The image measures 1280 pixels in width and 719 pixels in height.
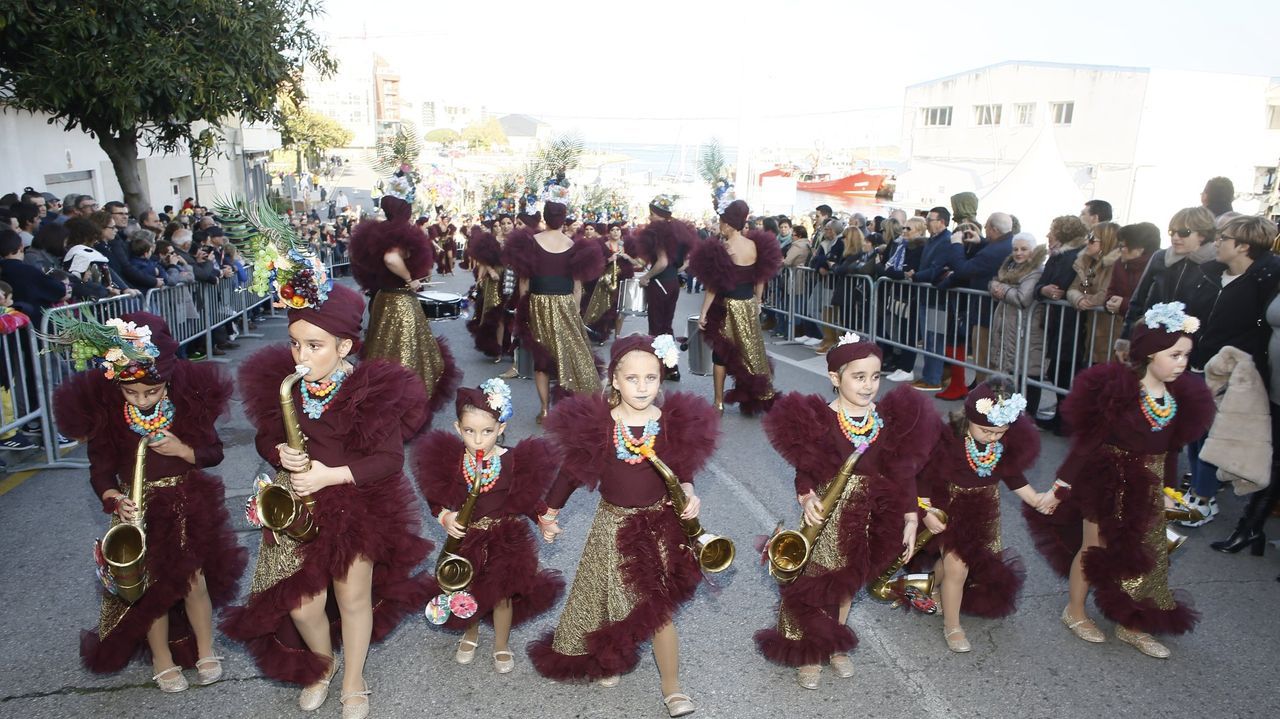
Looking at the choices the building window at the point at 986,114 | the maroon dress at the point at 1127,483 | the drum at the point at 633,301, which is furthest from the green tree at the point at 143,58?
the building window at the point at 986,114

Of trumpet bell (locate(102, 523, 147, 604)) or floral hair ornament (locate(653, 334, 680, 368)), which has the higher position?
floral hair ornament (locate(653, 334, 680, 368))

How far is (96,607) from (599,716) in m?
2.84

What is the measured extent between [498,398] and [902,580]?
2.26 m

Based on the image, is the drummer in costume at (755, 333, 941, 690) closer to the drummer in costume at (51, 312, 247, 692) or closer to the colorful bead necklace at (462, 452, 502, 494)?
the colorful bead necklace at (462, 452, 502, 494)

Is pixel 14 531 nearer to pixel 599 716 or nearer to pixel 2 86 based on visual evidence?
pixel 599 716

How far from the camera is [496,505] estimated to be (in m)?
3.91

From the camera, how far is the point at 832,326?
11.7m

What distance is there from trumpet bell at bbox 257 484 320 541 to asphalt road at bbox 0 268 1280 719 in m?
0.96

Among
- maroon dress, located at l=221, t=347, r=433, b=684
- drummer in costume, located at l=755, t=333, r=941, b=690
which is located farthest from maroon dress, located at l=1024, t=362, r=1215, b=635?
maroon dress, located at l=221, t=347, r=433, b=684

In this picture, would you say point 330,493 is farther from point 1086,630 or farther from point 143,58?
point 143,58

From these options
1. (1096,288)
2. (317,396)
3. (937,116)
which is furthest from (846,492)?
(937,116)

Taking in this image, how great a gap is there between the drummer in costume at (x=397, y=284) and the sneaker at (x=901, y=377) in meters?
5.16

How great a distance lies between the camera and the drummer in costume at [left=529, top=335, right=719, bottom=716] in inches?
144

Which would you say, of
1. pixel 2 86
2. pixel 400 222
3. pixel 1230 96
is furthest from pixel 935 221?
pixel 1230 96
